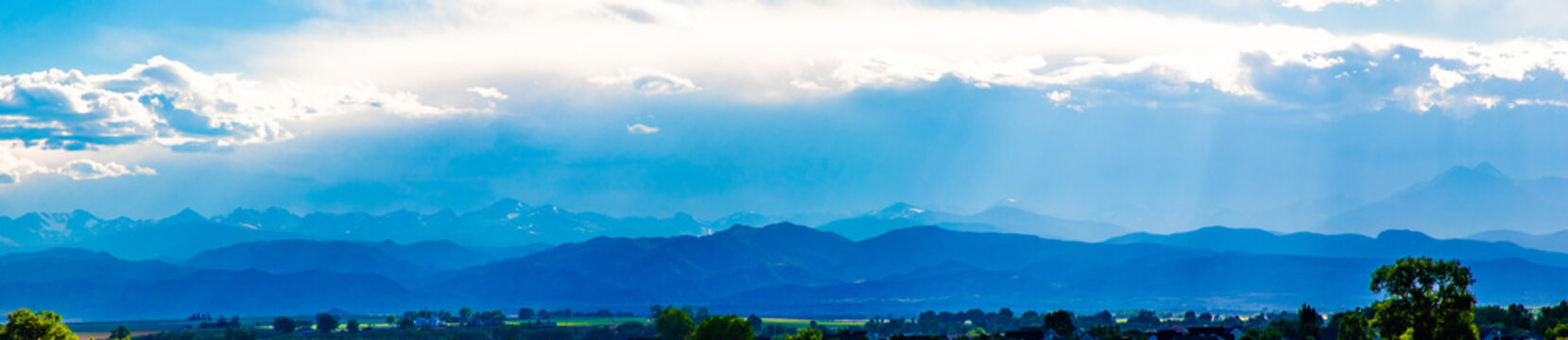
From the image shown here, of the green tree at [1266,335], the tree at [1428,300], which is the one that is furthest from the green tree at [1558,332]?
the green tree at [1266,335]

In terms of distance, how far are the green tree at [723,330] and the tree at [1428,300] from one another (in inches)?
2993

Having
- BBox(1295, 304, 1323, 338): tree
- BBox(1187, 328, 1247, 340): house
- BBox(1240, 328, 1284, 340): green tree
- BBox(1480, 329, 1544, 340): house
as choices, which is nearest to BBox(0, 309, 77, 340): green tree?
BBox(1187, 328, 1247, 340): house

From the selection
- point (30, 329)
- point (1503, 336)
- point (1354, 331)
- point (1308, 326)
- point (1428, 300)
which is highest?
point (1308, 326)

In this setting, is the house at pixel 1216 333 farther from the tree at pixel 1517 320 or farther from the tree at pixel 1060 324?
the tree at pixel 1517 320

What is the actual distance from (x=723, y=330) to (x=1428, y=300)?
262 feet

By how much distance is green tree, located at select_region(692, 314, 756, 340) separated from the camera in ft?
481

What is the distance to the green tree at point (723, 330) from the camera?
146 meters

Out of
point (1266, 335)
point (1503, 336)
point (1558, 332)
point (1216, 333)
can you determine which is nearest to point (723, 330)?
point (1216, 333)

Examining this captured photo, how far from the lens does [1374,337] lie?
13475 centimetres

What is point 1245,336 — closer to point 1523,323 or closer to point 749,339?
point 1523,323

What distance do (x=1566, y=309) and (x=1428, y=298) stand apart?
10563 cm

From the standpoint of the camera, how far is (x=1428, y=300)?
8012 cm

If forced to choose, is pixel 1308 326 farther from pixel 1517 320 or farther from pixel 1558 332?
pixel 1558 332

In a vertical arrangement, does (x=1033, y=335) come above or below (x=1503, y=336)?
above
